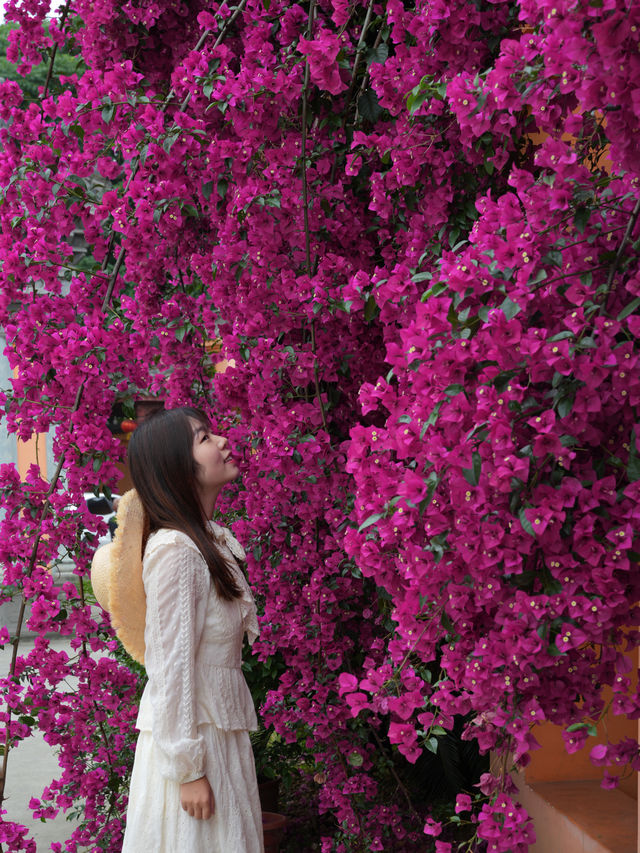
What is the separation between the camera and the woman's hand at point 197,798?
2221mm

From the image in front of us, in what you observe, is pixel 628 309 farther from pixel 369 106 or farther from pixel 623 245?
pixel 369 106

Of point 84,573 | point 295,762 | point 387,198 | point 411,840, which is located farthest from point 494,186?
point 295,762

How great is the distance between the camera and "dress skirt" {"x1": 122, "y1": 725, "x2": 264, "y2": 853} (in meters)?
2.26

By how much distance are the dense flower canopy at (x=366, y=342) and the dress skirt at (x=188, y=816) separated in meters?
0.32

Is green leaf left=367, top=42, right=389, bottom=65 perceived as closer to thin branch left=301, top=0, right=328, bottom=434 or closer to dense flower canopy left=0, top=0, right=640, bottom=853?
dense flower canopy left=0, top=0, right=640, bottom=853

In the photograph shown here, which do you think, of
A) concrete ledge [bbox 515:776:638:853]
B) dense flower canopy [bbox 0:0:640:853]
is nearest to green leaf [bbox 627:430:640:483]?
dense flower canopy [bbox 0:0:640:853]

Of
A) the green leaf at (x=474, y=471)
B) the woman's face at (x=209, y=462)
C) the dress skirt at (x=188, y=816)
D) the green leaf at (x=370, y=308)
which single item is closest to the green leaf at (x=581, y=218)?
the green leaf at (x=474, y=471)

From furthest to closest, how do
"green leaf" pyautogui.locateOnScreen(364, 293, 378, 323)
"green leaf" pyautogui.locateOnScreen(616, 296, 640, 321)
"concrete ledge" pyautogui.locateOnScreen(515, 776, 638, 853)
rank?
"concrete ledge" pyautogui.locateOnScreen(515, 776, 638, 853)
"green leaf" pyautogui.locateOnScreen(364, 293, 378, 323)
"green leaf" pyautogui.locateOnScreen(616, 296, 640, 321)

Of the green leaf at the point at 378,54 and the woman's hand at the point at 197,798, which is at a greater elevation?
the green leaf at the point at 378,54

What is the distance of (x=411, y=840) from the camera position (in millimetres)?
3572

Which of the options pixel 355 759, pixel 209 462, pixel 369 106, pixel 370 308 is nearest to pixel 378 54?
pixel 369 106

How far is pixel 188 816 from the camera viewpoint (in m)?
2.24

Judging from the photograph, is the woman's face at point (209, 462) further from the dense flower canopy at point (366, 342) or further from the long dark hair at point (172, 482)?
the dense flower canopy at point (366, 342)

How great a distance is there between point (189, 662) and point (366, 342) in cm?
117
